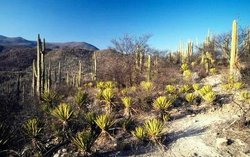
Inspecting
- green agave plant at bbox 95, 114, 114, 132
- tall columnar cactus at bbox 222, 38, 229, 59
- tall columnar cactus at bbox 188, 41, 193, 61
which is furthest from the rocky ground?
tall columnar cactus at bbox 188, 41, 193, 61

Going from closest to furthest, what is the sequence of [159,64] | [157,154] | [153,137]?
[157,154]
[153,137]
[159,64]

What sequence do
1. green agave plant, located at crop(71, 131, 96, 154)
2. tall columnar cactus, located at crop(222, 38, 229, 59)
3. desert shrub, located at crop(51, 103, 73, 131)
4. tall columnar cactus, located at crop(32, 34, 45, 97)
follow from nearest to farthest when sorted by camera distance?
1. green agave plant, located at crop(71, 131, 96, 154)
2. desert shrub, located at crop(51, 103, 73, 131)
3. tall columnar cactus, located at crop(32, 34, 45, 97)
4. tall columnar cactus, located at crop(222, 38, 229, 59)

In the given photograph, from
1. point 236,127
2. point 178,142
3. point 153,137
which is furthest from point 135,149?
point 236,127

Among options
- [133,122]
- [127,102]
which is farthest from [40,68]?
[133,122]

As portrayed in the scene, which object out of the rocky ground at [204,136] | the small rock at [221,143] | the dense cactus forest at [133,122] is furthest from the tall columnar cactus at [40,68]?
the small rock at [221,143]

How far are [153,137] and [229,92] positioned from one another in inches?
278

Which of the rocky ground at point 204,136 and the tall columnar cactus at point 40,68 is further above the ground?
the tall columnar cactus at point 40,68

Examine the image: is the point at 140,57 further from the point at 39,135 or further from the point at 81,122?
the point at 39,135

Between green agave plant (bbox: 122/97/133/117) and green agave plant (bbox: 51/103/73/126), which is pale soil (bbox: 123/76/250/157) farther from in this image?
green agave plant (bbox: 51/103/73/126)

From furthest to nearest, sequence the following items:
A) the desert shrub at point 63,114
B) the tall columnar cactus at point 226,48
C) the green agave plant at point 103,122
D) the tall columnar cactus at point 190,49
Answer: the tall columnar cactus at point 190,49 → the tall columnar cactus at point 226,48 → the desert shrub at point 63,114 → the green agave plant at point 103,122

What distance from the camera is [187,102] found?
14633 mm

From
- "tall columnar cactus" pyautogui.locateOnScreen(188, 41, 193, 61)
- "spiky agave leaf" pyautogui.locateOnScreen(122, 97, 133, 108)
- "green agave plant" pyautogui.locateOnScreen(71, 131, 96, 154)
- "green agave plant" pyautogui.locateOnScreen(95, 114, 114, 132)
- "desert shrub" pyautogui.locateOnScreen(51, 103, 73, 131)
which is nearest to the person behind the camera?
"green agave plant" pyautogui.locateOnScreen(71, 131, 96, 154)

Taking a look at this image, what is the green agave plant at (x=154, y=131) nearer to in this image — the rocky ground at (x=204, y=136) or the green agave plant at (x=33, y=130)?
the rocky ground at (x=204, y=136)

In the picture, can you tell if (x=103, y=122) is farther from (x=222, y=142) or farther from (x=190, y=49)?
(x=190, y=49)
